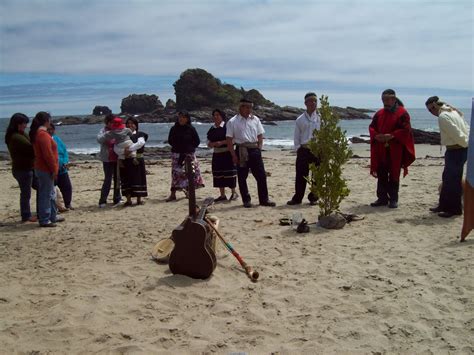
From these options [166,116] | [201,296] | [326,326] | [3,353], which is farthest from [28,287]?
[166,116]

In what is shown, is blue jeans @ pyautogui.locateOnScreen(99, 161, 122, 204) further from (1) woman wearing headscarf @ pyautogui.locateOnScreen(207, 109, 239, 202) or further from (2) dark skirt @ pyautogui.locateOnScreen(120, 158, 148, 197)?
(1) woman wearing headscarf @ pyautogui.locateOnScreen(207, 109, 239, 202)

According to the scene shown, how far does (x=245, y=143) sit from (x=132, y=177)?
7.41ft

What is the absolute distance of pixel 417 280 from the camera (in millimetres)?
4449

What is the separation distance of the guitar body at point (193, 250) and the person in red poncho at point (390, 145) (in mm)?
4267

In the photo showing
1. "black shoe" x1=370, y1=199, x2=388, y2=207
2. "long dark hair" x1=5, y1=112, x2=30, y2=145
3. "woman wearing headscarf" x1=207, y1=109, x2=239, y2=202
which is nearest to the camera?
"long dark hair" x1=5, y1=112, x2=30, y2=145

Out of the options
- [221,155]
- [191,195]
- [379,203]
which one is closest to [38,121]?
[221,155]

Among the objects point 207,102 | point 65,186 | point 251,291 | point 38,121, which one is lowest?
point 251,291

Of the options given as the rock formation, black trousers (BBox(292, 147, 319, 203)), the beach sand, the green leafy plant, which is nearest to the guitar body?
the beach sand

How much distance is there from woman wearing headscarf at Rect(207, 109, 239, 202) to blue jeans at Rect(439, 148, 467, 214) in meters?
3.72

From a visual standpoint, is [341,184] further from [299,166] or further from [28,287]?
[28,287]

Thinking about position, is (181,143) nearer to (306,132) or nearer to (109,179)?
(109,179)

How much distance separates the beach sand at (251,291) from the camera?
344 cm

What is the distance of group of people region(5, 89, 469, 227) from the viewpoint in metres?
6.77

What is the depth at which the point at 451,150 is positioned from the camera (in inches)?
266
